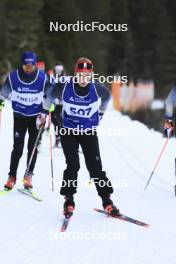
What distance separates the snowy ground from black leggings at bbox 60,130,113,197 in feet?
1.30

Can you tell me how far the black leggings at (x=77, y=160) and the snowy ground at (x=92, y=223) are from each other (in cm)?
40

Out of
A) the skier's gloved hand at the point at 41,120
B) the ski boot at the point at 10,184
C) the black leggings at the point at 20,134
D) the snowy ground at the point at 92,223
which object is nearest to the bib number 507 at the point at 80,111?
the skier's gloved hand at the point at 41,120

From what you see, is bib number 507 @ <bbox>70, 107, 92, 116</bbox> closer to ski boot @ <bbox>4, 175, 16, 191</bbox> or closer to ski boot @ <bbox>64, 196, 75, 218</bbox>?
ski boot @ <bbox>64, 196, 75, 218</bbox>

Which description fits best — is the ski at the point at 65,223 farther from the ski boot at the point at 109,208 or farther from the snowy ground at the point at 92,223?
the ski boot at the point at 109,208

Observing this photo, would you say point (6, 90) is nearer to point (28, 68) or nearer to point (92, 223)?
point (28, 68)

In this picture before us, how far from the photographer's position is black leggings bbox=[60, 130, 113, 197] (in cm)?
684

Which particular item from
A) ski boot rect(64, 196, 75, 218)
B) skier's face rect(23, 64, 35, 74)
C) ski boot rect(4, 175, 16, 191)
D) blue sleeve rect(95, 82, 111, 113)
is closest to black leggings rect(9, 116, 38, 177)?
ski boot rect(4, 175, 16, 191)

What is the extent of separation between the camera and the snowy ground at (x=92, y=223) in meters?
5.66

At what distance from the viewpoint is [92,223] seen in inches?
270

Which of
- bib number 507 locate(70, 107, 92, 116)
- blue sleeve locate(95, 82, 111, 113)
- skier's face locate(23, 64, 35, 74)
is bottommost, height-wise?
bib number 507 locate(70, 107, 92, 116)

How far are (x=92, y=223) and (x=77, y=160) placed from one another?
0.76 m

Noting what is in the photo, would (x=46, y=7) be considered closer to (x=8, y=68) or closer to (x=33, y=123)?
(x=8, y=68)

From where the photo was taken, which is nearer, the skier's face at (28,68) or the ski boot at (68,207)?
the ski boot at (68,207)

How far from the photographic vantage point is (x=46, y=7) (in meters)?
56.6
